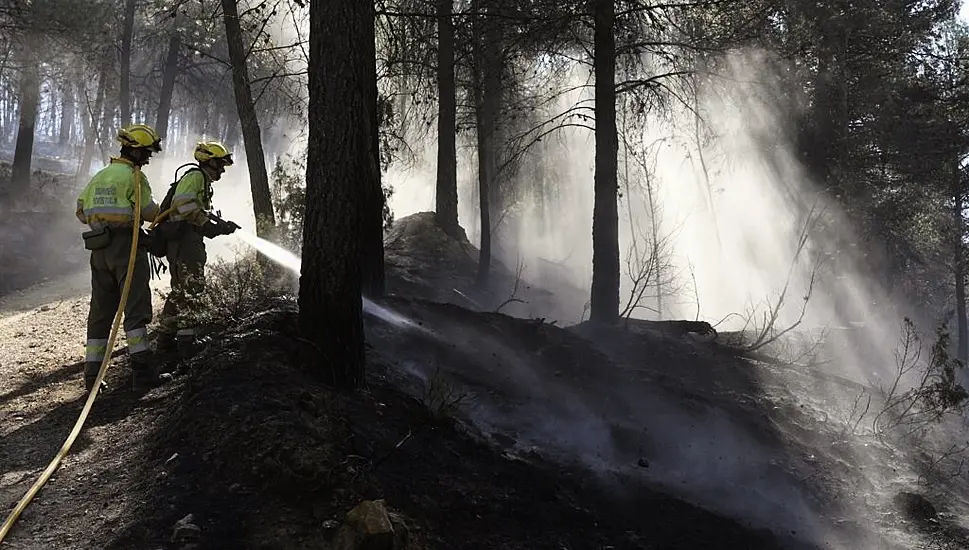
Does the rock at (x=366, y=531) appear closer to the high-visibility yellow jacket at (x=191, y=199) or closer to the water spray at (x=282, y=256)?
the high-visibility yellow jacket at (x=191, y=199)

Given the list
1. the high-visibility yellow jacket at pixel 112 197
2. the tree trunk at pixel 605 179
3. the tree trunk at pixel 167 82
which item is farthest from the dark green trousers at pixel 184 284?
the tree trunk at pixel 167 82

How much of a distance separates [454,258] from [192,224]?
8.52 metres

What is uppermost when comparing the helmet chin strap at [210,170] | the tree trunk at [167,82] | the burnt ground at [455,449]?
the tree trunk at [167,82]

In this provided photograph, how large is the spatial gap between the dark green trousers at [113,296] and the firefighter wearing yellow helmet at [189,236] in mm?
343

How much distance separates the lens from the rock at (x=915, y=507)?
592 centimetres

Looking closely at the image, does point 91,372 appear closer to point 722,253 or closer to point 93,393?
point 93,393

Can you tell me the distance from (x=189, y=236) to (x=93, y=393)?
6.24ft

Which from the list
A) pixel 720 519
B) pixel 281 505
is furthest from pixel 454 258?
pixel 281 505

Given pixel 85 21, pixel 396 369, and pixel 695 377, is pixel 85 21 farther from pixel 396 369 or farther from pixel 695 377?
pixel 695 377

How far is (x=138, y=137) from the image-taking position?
215 inches

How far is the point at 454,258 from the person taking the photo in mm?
14312

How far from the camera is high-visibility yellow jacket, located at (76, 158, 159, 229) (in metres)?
5.37

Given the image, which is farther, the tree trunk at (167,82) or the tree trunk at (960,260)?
the tree trunk at (167,82)

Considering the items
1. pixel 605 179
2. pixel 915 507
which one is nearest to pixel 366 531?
pixel 915 507
